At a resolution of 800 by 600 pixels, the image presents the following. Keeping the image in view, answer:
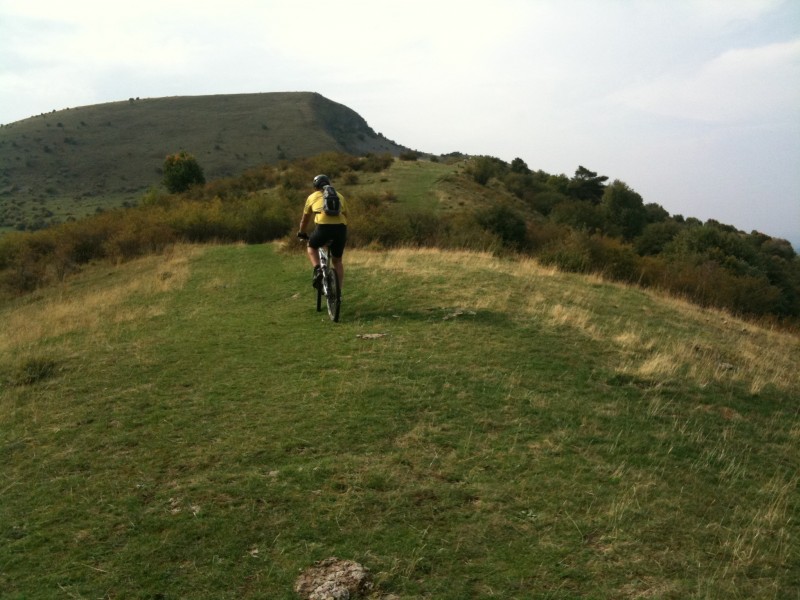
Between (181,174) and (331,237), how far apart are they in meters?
49.6

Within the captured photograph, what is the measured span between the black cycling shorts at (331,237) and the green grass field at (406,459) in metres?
1.25

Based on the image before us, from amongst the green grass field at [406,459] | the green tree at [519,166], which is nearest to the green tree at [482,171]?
the green tree at [519,166]

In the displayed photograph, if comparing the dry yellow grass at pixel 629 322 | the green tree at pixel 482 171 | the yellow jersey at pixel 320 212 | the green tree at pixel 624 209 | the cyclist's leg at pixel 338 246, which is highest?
the green tree at pixel 482 171

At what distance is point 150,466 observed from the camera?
4.82 meters

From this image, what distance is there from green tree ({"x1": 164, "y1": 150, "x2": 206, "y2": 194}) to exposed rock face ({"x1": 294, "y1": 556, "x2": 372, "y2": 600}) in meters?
54.0

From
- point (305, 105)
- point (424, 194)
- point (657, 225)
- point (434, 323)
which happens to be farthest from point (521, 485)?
point (305, 105)

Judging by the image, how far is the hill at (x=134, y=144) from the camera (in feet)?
234

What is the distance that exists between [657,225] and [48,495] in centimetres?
4762

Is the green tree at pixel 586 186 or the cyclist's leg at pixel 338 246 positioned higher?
the green tree at pixel 586 186

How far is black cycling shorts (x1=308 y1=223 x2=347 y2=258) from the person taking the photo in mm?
8930

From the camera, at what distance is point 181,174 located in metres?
53.5

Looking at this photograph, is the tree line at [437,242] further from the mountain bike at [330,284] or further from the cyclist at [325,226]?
the cyclist at [325,226]

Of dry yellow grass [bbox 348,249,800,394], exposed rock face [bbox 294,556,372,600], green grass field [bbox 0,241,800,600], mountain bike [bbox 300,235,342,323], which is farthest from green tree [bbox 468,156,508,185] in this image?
exposed rock face [bbox 294,556,372,600]

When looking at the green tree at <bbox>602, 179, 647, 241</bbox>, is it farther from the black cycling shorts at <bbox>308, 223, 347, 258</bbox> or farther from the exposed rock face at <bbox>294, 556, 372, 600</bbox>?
the exposed rock face at <bbox>294, 556, 372, 600</bbox>
